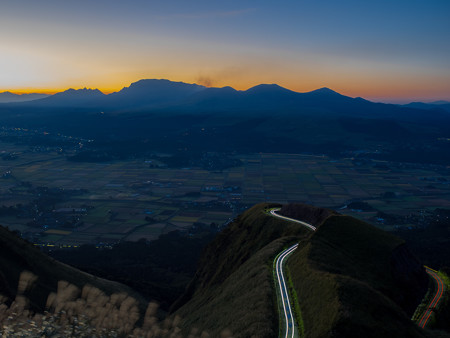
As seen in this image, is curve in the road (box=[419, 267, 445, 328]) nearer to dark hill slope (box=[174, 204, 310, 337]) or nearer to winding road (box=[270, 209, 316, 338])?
winding road (box=[270, 209, 316, 338])

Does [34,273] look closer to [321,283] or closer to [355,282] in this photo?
[321,283]

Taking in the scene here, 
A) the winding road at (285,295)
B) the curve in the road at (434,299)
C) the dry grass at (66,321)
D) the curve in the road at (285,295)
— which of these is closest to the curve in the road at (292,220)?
the winding road at (285,295)

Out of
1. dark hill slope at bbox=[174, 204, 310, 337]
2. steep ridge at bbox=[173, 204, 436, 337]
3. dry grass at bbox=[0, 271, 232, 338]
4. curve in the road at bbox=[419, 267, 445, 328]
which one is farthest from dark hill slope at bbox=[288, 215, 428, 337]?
dry grass at bbox=[0, 271, 232, 338]

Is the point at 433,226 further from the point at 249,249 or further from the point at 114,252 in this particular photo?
the point at 114,252

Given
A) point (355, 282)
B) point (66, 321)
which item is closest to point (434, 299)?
point (355, 282)

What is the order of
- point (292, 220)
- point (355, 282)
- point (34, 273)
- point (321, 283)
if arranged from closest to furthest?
point (355, 282), point (321, 283), point (34, 273), point (292, 220)

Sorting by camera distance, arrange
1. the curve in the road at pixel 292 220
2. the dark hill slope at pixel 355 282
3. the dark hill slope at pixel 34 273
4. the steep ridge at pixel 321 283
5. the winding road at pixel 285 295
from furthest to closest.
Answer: the curve in the road at pixel 292 220
the dark hill slope at pixel 34 273
the winding road at pixel 285 295
the steep ridge at pixel 321 283
the dark hill slope at pixel 355 282

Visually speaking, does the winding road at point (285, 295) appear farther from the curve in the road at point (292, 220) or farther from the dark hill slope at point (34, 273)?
the dark hill slope at point (34, 273)
